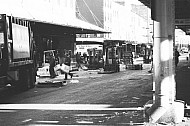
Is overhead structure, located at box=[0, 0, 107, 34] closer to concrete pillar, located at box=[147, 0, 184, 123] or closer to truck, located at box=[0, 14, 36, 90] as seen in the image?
truck, located at box=[0, 14, 36, 90]

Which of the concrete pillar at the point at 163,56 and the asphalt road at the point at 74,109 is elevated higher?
the concrete pillar at the point at 163,56

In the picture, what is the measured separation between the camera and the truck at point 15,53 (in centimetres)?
1655

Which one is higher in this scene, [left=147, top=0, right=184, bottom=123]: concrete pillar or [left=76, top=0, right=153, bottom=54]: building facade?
[left=76, top=0, right=153, bottom=54]: building facade

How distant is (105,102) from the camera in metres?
15.7

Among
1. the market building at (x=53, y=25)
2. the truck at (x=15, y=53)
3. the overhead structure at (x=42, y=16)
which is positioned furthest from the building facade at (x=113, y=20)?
the truck at (x=15, y=53)

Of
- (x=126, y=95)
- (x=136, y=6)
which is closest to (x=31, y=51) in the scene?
(x=126, y=95)

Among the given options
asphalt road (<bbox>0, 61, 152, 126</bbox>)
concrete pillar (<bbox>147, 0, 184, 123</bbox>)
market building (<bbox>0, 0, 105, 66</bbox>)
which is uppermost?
market building (<bbox>0, 0, 105, 66</bbox>)

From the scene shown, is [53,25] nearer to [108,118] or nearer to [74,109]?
[74,109]

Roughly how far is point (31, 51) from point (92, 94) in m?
5.40

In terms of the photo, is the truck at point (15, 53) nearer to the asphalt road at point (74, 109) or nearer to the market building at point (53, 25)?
the asphalt road at point (74, 109)

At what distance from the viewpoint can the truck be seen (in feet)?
54.3

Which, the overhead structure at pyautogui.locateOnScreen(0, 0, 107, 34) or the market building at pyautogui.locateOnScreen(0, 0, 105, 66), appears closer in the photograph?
the overhead structure at pyautogui.locateOnScreen(0, 0, 107, 34)

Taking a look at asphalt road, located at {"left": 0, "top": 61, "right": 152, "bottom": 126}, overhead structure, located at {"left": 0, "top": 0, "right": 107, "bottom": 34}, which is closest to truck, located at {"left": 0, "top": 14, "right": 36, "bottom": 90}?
asphalt road, located at {"left": 0, "top": 61, "right": 152, "bottom": 126}

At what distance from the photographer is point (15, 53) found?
17.7 metres
